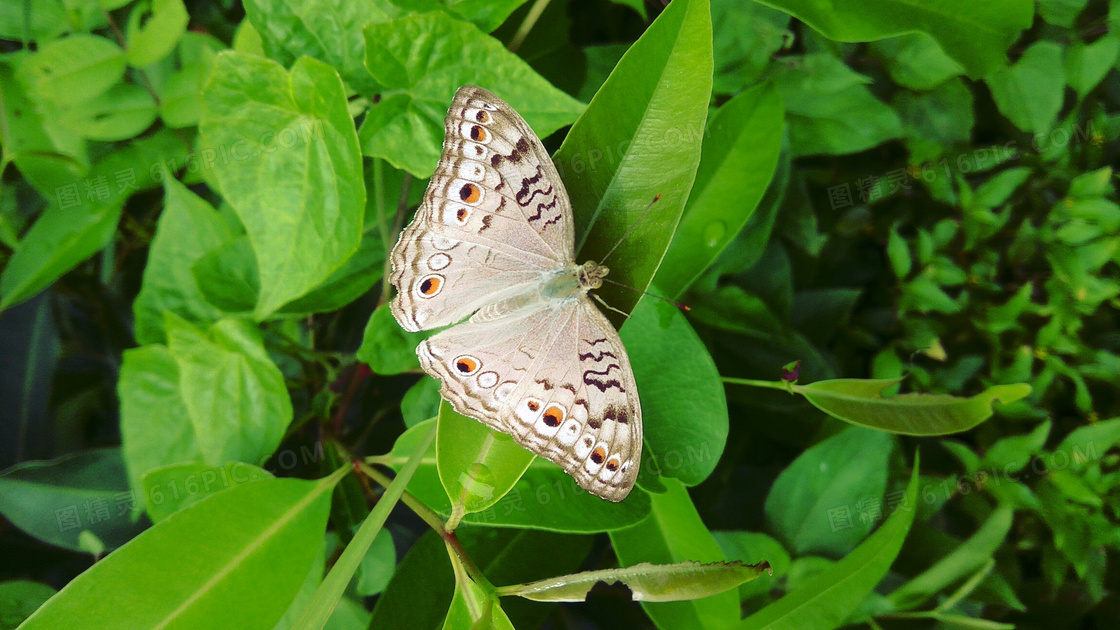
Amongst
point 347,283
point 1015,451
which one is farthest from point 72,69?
point 1015,451

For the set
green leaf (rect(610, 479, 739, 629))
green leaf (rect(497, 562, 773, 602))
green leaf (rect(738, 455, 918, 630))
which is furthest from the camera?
green leaf (rect(610, 479, 739, 629))

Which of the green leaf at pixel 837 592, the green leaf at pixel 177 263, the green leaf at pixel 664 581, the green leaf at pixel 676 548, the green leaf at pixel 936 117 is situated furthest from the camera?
the green leaf at pixel 936 117

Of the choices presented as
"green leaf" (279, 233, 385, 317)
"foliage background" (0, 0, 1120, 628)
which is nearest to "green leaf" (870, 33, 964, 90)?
"foliage background" (0, 0, 1120, 628)

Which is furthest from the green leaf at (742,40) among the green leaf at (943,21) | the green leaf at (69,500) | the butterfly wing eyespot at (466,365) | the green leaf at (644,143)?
the green leaf at (69,500)

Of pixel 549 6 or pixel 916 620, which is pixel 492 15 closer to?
pixel 549 6

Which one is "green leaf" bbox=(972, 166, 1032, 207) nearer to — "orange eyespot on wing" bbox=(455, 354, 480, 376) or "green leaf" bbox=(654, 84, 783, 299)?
"green leaf" bbox=(654, 84, 783, 299)

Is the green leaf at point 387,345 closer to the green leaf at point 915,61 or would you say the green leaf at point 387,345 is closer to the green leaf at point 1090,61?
the green leaf at point 915,61

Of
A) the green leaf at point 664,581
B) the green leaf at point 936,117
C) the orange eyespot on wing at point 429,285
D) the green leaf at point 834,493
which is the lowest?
the green leaf at point 834,493
